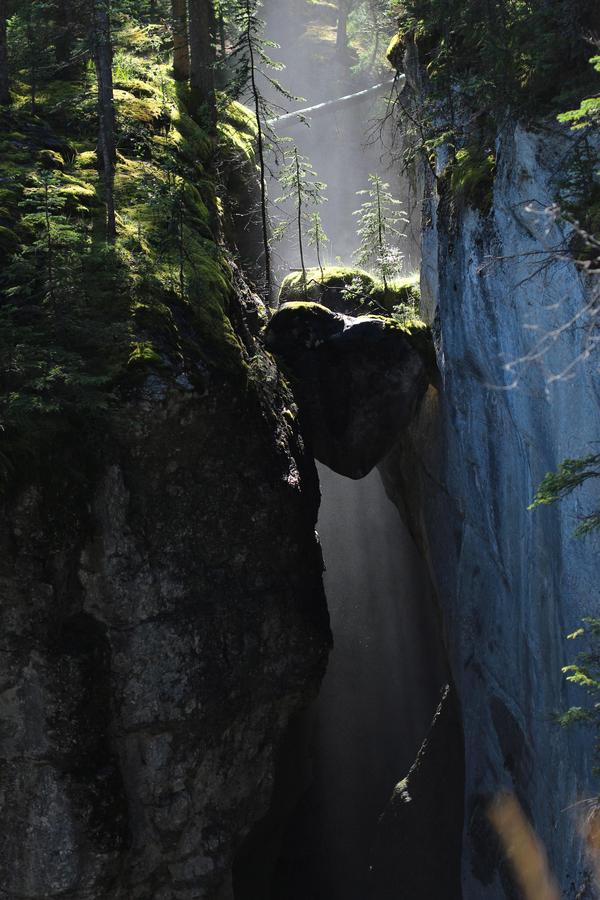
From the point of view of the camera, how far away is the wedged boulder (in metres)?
15.9

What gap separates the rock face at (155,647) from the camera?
11.2 meters

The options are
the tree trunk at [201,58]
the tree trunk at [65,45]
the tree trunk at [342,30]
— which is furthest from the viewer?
the tree trunk at [342,30]

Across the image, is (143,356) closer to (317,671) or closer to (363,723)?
(317,671)

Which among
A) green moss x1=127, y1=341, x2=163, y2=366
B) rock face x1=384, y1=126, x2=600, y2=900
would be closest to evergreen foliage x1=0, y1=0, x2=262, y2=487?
green moss x1=127, y1=341, x2=163, y2=366

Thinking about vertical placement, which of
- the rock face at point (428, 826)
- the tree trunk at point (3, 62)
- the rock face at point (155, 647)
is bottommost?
the rock face at point (428, 826)

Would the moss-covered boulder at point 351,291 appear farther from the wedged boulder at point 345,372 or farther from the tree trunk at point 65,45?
the tree trunk at point 65,45

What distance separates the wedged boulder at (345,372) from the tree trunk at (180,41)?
21.6ft

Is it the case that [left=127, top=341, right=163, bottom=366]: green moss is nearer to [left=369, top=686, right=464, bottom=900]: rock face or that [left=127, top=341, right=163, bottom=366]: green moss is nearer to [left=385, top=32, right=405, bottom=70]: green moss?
[left=369, top=686, right=464, bottom=900]: rock face

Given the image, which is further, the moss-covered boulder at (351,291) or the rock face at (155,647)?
the moss-covered boulder at (351,291)

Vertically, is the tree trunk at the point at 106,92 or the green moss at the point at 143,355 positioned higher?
the tree trunk at the point at 106,92

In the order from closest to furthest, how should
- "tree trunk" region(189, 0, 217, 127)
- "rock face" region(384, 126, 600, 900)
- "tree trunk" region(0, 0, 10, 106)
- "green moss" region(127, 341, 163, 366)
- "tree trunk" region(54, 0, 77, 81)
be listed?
1. "rock face" region(384, 126, 600, 900)
2. "green moss" region(127, 341, 163, 366)
3. "tree trunk" region(0, 0, 10, 106)
4. "tree trunk" region(189, 0, 217, 127)
5. "tree trunk" region(54, 0, 77, 81)

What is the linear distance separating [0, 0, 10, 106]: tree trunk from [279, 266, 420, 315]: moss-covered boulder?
6618mm

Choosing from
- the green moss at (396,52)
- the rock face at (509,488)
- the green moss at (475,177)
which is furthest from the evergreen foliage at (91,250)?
the green moss at (396,52)

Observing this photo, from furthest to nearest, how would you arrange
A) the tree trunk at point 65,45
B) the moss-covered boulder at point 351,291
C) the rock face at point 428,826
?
the moss-covered boulder at point 351,291 < the tree trunk at point 65,45 < the rock face at point 428,826
